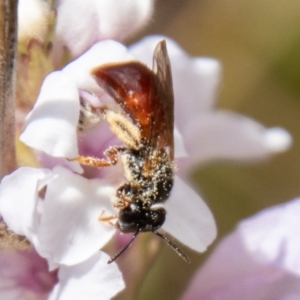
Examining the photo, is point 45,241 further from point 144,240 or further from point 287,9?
point 287,9

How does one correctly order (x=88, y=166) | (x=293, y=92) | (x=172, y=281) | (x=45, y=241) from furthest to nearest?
(x=293, y=92), (x=172, y=281), (x=88, y=166), (x=45, y=241)

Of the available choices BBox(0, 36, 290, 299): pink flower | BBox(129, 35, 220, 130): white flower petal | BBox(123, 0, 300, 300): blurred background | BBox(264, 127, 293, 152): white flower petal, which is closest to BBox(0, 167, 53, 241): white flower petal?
BBox(0, 36, 290, 299): pink flower

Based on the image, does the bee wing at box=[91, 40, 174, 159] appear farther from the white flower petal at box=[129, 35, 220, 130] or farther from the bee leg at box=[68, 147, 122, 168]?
the white flower petal at box=[129, 35, 220, 130]

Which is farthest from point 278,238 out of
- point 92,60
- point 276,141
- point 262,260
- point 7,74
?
point 7,74

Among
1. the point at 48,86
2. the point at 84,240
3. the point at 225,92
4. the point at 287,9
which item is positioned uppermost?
the point at 48,86

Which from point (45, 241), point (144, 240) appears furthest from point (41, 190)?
point (144, 240)

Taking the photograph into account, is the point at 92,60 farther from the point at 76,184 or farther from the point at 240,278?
the point at 240,278
